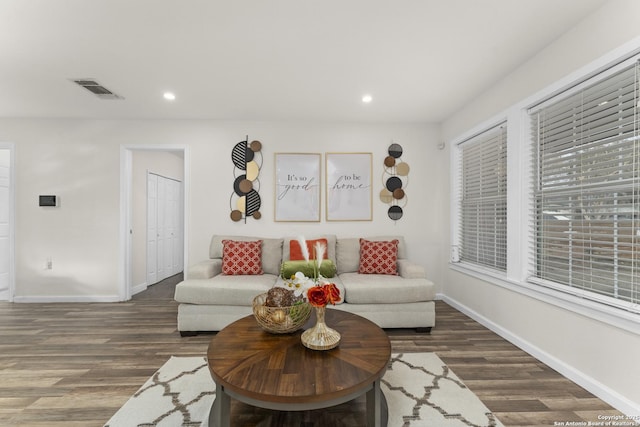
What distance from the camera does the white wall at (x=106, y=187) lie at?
13.2 feet

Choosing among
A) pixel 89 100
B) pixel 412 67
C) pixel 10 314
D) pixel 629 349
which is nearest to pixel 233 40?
pixel 412 67

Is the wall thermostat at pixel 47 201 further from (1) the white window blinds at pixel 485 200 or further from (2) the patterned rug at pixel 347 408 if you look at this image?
(1) the white window blinds at pixel 485 200

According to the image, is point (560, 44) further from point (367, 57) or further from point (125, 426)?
point (125, 426)

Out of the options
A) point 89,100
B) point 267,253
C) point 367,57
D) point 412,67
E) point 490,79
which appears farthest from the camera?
point 267,253

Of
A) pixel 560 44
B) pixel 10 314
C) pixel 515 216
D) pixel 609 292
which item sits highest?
pixel 560 44

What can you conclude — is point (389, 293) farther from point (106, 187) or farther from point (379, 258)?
point (106, 187)

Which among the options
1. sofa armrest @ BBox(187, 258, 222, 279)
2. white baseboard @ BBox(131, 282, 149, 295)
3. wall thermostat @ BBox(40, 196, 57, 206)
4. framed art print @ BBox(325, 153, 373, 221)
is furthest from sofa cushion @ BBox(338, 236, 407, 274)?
wall thermostat @ BBox(40, 196, 57, 206)

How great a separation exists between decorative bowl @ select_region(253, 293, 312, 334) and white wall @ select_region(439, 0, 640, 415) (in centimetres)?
191

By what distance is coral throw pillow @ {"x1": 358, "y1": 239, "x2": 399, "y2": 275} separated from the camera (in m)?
3.51

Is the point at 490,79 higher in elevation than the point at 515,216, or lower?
higher

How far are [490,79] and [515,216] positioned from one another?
1.35 meters

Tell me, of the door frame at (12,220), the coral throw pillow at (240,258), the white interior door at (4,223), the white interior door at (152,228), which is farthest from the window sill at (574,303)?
the white interior door at (4,223)

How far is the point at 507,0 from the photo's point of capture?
1860 mm

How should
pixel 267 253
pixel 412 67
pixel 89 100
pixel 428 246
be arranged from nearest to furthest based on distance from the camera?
pixel 412 67, pixel 89 100, pixel 267 253, pixel 428 246
